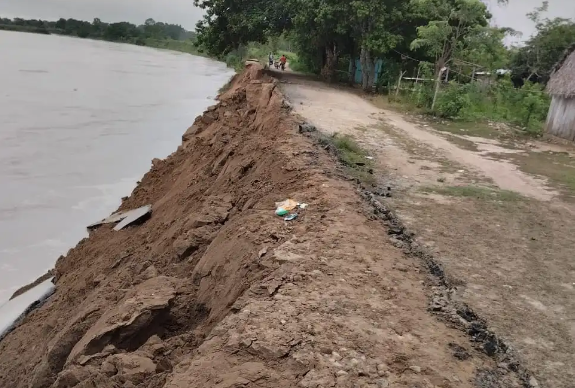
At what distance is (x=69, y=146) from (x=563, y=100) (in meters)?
18.5

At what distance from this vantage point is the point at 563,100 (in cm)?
1565

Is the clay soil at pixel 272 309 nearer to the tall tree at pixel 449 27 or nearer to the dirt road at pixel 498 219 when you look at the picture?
the dirt road at pixel 498 219

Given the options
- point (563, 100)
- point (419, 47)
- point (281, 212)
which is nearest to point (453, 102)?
point (563, 100)

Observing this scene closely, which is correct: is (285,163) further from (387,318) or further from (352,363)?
(352,363)

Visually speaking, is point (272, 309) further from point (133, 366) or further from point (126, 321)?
point (126, 321)

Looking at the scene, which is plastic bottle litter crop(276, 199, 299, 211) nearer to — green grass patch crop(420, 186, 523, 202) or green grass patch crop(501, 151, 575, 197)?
green grass patch crop(420, 186, 523, 202)

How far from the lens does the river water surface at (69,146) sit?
1285 cm

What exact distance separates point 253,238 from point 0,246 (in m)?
9.17

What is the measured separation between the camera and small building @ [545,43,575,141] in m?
15.1

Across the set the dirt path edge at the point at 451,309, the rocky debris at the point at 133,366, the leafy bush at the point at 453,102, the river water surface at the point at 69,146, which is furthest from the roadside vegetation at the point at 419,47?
the rocky debris at the point at 133,366

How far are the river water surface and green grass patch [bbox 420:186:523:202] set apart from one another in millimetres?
7858

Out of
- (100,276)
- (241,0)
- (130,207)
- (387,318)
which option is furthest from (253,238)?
(241,0)

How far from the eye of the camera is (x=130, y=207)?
1320cm

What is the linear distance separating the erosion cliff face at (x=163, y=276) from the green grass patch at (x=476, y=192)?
2.09 metres
